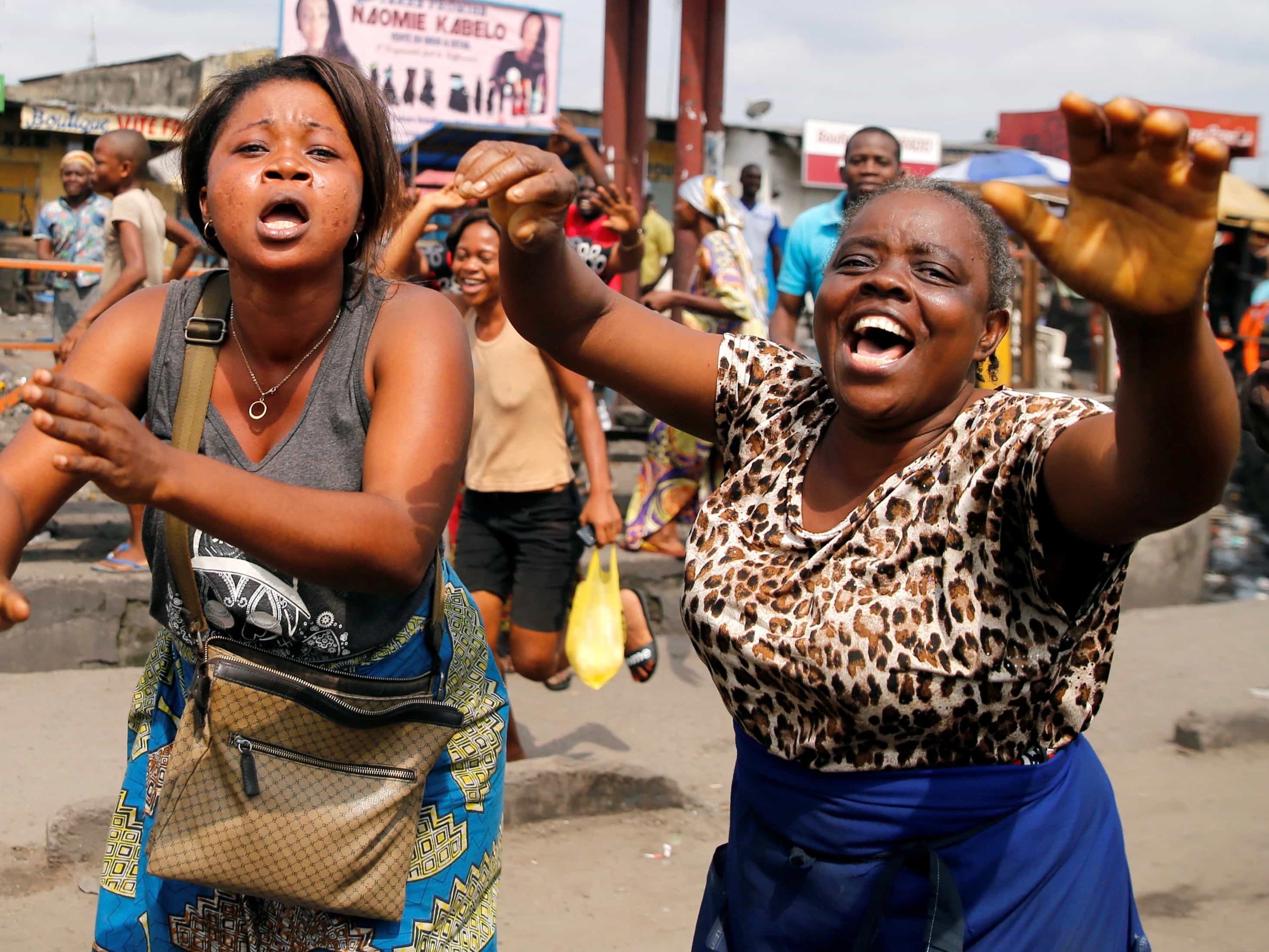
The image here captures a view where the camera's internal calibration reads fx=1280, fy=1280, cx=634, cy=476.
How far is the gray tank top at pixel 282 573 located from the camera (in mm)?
1985

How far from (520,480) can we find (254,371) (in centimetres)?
261

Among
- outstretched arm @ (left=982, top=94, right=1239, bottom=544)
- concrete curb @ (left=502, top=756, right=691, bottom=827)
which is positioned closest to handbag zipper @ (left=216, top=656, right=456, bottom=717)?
outstretched arm @ (left=982, top=94, right=1239, bottom=544)

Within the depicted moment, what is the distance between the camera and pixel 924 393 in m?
1.90

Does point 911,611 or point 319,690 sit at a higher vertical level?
point 911,611

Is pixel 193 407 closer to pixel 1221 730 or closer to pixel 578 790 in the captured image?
pixel 578 790

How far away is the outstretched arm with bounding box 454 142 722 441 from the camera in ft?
6.57

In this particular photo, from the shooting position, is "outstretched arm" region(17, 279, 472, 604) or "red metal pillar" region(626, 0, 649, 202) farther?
"red metal pillar" region(626, 0, 649, 202)

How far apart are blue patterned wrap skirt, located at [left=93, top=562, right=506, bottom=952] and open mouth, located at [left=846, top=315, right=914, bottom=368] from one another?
83cm

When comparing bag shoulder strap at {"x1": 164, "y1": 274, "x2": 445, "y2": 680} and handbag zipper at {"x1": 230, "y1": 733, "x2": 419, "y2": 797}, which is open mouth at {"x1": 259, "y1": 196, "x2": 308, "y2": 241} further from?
handbag zipper at {"x1": 230, "y1": 733, "x2": 419, "y2": 797}

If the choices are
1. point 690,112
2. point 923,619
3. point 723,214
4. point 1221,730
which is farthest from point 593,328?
point 690,112

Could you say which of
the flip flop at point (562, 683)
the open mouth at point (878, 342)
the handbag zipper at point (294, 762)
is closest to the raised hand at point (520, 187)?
the open mouth at point (878, 342)

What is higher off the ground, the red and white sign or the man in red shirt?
the red and white sign

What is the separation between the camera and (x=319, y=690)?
200 cm

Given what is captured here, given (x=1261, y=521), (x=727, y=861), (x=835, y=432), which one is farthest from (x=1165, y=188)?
(x=1261, y=521)
